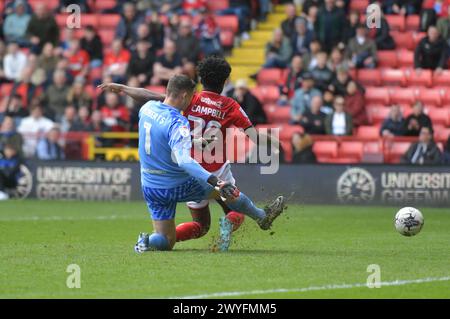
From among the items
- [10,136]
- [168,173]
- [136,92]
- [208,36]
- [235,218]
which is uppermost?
[208,36]

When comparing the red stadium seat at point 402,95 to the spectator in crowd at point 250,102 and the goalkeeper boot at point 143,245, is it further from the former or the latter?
the goalkeeper boot at point 143,245

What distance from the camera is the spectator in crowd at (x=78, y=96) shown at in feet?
86.7

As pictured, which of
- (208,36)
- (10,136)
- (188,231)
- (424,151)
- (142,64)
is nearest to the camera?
(188,231)

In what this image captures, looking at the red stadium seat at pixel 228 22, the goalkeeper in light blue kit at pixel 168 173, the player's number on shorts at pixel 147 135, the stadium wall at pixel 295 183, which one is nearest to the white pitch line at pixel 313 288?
the goalkeeper in light blue kit at pixel 168 173

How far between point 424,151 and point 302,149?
95.9 inches

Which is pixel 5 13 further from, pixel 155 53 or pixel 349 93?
pixel 349 93

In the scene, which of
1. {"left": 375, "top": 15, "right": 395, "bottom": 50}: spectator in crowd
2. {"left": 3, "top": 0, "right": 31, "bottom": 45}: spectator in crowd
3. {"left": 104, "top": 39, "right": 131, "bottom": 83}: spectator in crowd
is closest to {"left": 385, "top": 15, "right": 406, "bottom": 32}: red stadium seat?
{"left": 375, "top": 15, "right": 395, "bottom": 50}: spectator in crowd

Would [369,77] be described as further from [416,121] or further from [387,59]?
[416,121]

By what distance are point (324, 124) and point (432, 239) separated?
9.32 meters

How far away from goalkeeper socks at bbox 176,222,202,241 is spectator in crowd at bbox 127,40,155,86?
13.8 m

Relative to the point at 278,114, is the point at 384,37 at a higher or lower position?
higher

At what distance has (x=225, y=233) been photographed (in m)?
12.7

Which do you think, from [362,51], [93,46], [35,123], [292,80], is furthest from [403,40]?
[35,123]
